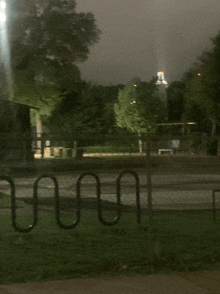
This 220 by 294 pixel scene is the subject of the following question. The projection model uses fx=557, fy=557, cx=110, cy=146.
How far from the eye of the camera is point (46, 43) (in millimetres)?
23625

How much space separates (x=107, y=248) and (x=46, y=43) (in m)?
17.2

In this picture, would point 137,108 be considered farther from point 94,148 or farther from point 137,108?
point 94,148

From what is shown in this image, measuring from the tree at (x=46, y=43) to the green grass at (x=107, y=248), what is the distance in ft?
44.4

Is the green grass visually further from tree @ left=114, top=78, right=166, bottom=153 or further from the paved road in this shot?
tree @ left=114, top=78, right=166, bottom=153

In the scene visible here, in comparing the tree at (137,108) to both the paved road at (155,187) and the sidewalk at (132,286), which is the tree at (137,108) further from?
the sidewalk at (132,286)

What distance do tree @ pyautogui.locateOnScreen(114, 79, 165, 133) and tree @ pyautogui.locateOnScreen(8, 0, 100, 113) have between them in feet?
101

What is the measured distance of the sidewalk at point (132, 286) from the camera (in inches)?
218

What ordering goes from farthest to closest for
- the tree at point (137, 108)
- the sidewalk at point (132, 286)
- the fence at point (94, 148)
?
1. the tree at point (137, 108)
2. the fence at point (94, 148)
3. the sidewalk at point (132, 286)

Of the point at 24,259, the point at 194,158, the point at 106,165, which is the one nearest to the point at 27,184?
the point at 106,165

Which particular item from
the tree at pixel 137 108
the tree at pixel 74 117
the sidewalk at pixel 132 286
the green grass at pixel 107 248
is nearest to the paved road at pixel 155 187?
the green grass at pixel 107 248

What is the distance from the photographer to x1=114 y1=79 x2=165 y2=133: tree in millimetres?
57031

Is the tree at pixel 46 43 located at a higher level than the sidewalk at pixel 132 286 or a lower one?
higher

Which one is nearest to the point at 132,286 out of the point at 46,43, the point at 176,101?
the point at 46,43

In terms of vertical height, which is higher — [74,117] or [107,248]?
[74,117]
